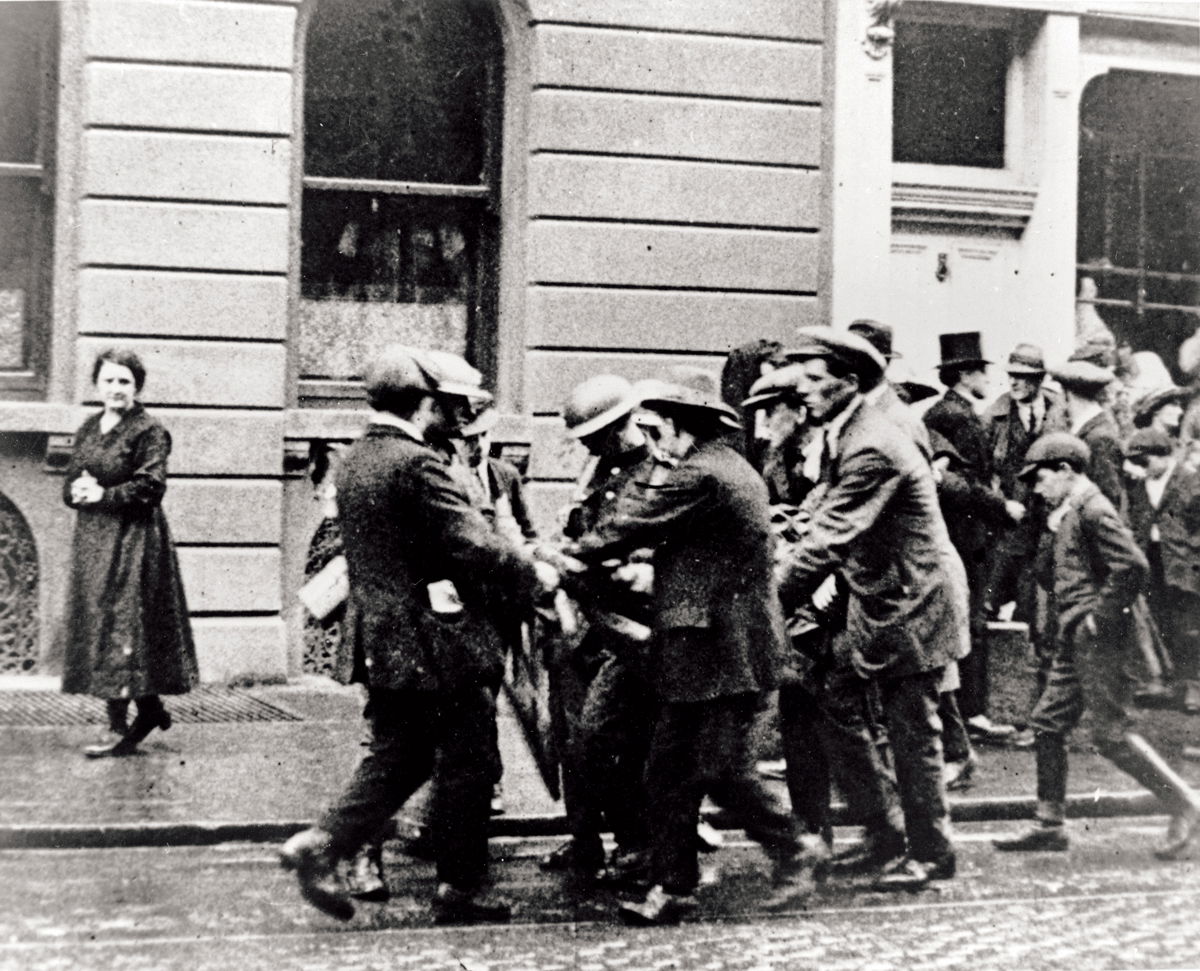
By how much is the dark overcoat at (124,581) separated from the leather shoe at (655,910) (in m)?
3.65

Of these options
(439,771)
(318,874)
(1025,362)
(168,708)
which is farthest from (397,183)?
(318,874)

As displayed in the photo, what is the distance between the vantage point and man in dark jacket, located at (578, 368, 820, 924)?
6289 millimetres

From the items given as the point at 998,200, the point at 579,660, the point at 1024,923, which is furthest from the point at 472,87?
the point at 1024,923

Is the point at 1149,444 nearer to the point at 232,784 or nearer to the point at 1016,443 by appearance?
the point at 1016,443

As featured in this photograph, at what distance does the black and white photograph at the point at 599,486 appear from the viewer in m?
6.20

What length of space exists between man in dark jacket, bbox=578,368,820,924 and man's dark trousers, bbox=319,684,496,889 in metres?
0.67

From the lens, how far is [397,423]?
20.5 ft

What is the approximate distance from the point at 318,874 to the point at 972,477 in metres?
4.84

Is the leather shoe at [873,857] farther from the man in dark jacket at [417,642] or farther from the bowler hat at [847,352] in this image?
the bowler hat at [847,352]

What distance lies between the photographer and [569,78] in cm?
1148

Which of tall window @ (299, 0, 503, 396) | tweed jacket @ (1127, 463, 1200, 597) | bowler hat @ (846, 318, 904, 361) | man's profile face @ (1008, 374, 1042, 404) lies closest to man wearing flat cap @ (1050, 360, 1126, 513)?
man's profile face @ (1008, 374, 1042, 404)

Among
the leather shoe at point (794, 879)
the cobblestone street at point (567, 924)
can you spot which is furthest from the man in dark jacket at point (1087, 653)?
the leather shoe at point (794, 879)

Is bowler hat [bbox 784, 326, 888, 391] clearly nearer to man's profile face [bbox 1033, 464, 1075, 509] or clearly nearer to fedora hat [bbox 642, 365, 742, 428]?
fedora hat [bbox 642, 365, 742, 428]

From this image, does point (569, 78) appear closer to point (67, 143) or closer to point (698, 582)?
point (67, 143)
